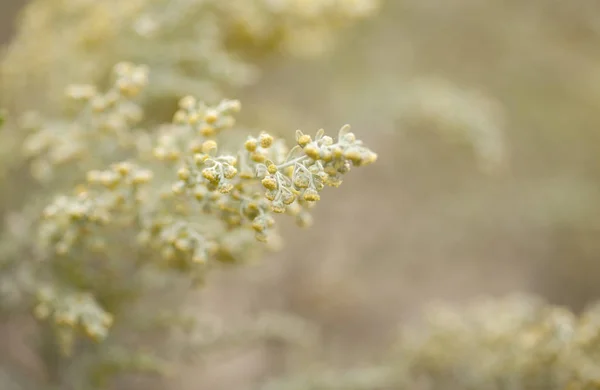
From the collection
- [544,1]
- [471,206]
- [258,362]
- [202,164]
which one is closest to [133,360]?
[202,164]

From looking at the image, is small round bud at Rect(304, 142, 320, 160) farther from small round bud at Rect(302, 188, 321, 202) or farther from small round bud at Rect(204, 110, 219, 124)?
small round bud at Rect(204, 110, 219, 124)

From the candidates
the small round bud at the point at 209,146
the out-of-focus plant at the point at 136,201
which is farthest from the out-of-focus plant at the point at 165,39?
the small round bud at the point at 209,146

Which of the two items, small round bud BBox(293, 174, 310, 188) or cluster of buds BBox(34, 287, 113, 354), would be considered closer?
small round bud BBox(293, 174, 310, 188)

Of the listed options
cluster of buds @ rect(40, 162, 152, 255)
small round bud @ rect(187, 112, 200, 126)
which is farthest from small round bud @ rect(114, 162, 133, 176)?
small round bud @ rect(187, 112, 200, 126)

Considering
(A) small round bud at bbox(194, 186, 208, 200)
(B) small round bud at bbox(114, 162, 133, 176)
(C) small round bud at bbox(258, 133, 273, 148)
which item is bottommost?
(A) small round bud at bbox(194, 186, 208, 200)

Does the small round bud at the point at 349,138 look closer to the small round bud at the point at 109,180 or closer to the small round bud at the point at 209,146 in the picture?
the small round bud at the point at 209,146

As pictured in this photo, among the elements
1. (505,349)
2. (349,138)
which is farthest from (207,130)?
(505,349)
